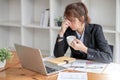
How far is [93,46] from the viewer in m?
2.37

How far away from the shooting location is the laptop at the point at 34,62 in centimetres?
170

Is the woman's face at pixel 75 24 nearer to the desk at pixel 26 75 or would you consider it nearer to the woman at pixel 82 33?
the woman at pixel 82 33

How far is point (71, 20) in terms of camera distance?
2332 millimetres

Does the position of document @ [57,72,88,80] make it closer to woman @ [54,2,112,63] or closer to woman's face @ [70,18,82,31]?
woman @ [54,2,112,63]

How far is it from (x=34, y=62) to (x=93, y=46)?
0.80 m

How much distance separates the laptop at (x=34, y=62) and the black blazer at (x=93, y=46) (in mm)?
410

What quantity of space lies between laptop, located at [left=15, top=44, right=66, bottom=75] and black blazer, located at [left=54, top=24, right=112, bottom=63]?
0.41 metres

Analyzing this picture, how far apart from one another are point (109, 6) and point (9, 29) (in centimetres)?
193

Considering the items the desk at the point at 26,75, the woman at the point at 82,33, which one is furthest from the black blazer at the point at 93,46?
the desk at the point at 26,75

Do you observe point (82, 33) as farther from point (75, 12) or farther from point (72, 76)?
point (72, 76)

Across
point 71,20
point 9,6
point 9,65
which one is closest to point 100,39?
point 71,20

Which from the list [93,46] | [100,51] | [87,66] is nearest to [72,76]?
[87,66]

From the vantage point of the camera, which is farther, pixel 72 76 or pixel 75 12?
pixel 75 12

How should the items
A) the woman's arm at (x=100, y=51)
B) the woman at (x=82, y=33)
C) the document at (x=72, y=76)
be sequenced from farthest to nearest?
the woman at (x=82, y=33)
the woman's arm at (x=100, y=51)
the document at (x=72, y=76)
